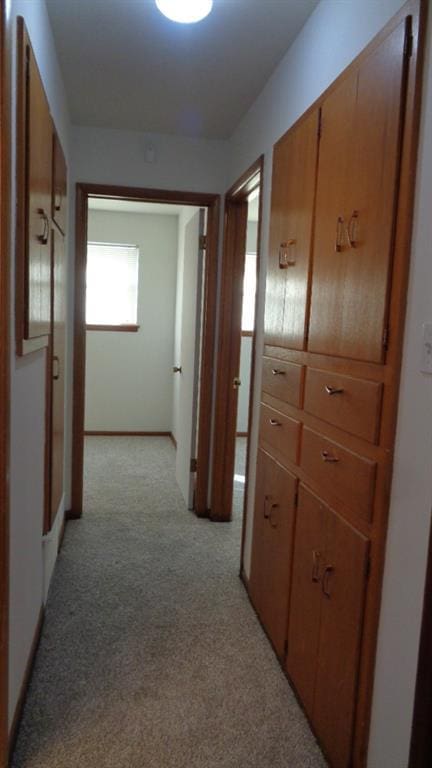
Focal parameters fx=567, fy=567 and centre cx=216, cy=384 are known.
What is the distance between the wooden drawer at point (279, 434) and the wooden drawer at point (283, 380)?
0.07 metres

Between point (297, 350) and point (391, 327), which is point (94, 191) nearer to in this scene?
point (297, 350)

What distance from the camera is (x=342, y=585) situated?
154 cm

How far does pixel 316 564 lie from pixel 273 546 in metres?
0.49

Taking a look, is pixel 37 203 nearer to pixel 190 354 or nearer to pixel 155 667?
pixel 155 667

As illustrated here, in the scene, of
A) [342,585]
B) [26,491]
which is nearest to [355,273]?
[342,585]

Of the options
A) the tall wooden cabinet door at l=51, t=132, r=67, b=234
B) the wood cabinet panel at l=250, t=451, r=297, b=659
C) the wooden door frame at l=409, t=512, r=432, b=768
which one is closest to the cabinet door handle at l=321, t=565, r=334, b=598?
the wood cabinet panel at l=250, t=451, r=297, b=659

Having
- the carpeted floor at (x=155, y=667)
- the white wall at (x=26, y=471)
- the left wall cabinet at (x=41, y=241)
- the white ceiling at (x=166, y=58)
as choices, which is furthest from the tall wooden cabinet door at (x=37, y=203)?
the carpeted floor at (x=155, y=667)

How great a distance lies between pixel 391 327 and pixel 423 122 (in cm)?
44

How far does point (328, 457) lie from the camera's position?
1641 mm

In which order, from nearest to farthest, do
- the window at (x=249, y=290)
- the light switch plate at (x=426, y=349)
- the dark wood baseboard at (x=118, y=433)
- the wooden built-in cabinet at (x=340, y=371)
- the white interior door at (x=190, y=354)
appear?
the light switch plate at (x=426, y=349), the wooden built-in cabinet at (x=340, y=371), the white interior door at (x=190, y=354), the dark wood baseboard at (x=118, y=433), the window at (x=249, y=290)

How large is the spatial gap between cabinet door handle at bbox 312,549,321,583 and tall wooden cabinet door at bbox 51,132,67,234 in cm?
158

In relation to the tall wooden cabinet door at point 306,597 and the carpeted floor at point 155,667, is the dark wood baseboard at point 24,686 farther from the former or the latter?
the tall wooden cabinet door at point 306,597

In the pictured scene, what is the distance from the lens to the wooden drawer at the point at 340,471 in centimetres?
141

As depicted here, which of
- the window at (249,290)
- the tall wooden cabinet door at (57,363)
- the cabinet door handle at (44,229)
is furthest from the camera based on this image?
the window at (249,290)
